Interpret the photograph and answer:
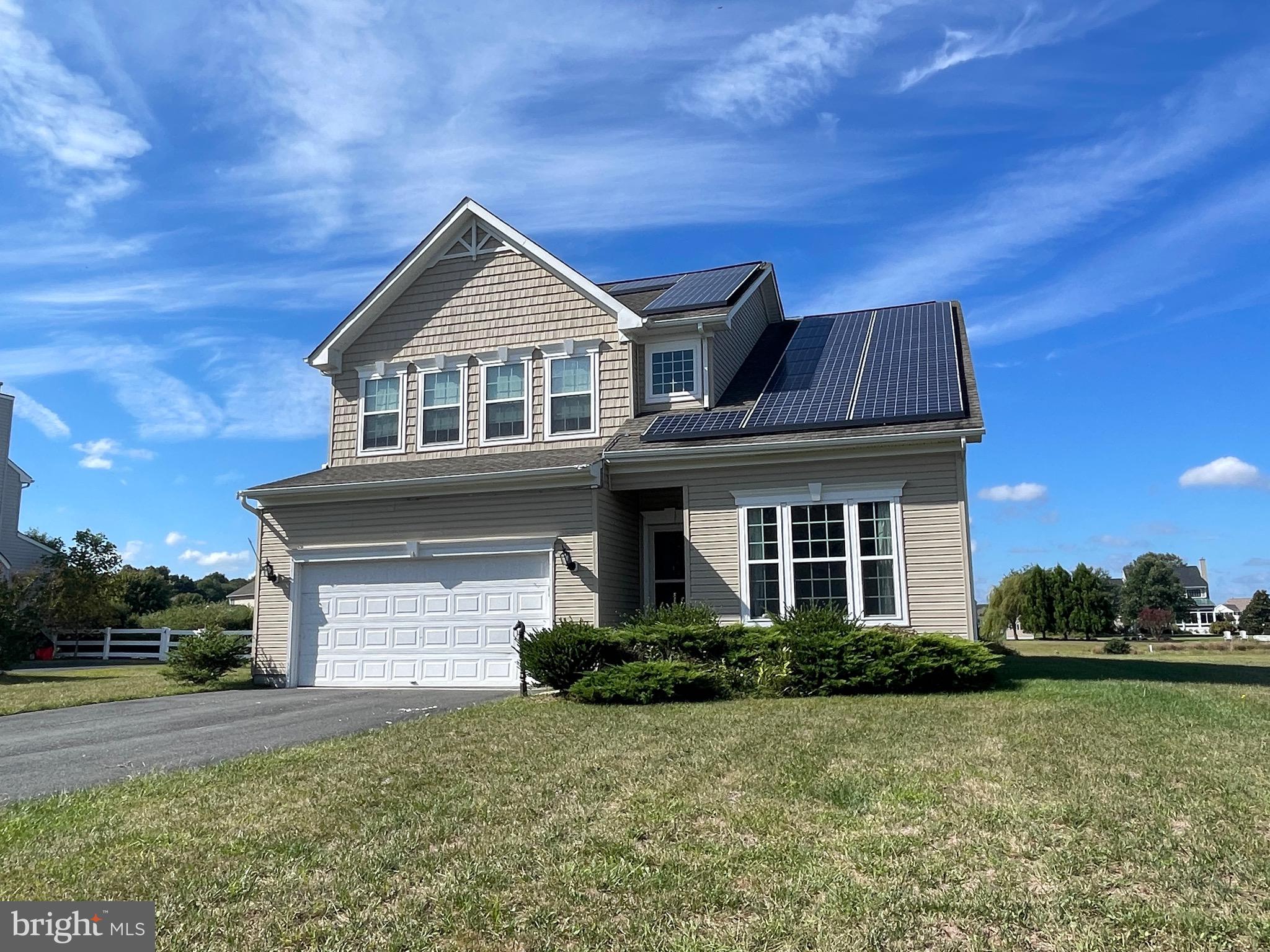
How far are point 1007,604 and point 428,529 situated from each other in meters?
46.0

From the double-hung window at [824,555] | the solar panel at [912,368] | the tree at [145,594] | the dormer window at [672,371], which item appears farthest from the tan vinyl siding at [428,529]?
the tree at [145,594]

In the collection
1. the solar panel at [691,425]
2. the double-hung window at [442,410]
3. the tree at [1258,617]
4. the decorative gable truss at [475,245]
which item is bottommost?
the tree at [1258,617]

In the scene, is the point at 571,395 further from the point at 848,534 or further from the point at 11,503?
the point at 11,503

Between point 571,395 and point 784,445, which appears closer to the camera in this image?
point 784,445

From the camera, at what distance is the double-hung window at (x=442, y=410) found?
17281 millimetres

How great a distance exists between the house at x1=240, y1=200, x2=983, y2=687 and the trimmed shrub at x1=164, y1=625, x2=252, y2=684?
551 millimetres

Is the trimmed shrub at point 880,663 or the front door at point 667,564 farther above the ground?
the front door at point 667,564

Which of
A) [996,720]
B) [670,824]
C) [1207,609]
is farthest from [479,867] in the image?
[1207,609]

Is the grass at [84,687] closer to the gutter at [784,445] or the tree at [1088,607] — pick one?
the gutter at [784,445]

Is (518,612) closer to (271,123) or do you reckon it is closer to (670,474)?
(670,474)

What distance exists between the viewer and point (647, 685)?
440 inches

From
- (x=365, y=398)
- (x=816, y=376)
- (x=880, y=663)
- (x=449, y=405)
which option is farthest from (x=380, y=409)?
(x=880, y=663)

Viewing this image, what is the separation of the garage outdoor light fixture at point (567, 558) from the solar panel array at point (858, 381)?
234 cm

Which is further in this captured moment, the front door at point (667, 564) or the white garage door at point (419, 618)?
the front door at point (667, 564)
